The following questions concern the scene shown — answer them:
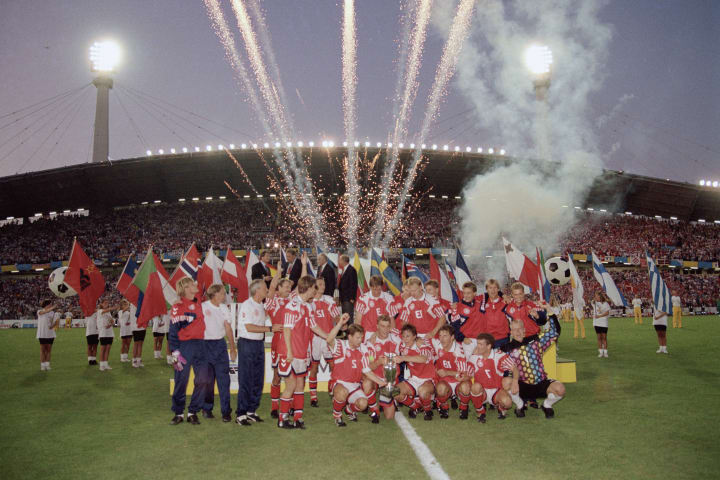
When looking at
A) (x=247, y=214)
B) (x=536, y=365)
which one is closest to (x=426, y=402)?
(x=536, y=365)

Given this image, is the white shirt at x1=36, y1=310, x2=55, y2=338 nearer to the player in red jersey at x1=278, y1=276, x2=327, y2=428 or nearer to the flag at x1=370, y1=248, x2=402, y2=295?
the flag at x1=370, y1=248, x2=402, y2=295

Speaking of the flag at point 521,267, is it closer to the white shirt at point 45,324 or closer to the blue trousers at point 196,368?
the blue trousers at point 196,368

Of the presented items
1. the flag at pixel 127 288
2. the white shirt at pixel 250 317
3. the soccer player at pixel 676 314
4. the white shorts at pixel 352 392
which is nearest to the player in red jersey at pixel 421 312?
the white shorts at pixel 352 392

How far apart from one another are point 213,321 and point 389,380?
2.58 m

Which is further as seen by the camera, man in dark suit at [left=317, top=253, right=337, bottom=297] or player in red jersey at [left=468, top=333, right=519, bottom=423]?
man in dark suit at [left=317, top=253, right=337, bottom=297]

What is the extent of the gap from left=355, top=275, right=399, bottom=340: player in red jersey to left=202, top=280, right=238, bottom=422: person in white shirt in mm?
2192

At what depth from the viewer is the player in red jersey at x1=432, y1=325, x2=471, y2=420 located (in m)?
7.47

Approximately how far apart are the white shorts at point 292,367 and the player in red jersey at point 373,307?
1637 mm

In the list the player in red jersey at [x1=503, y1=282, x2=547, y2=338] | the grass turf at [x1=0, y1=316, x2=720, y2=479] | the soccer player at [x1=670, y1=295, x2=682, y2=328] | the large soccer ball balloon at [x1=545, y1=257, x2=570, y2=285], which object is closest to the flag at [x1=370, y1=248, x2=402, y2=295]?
the grass turf at [x1=0, y1=316, x2=720, y2=479]

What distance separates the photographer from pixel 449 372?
7711 mm

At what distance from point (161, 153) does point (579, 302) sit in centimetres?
→ 3573

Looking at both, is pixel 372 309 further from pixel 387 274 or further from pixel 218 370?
pixel 387 274

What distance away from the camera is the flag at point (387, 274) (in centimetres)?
1231

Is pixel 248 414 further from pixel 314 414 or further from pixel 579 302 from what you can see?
pixel 579 302
